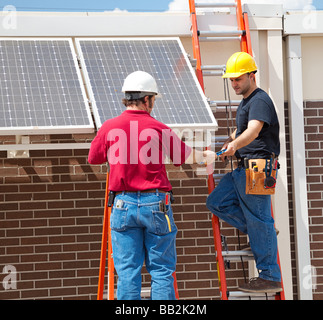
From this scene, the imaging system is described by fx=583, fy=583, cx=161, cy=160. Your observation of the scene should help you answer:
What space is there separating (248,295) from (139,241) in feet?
5.30

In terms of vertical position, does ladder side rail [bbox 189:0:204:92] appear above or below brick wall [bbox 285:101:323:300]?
above

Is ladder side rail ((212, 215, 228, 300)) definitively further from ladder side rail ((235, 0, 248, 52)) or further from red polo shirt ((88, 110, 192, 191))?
ladder side rail ((235, 0, 248, 52))

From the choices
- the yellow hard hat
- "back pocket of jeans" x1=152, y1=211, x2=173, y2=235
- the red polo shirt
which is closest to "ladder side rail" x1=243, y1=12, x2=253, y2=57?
the yellow hard hat

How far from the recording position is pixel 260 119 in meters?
5.53

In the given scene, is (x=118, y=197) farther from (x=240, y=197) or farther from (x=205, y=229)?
(x=205, y=229)

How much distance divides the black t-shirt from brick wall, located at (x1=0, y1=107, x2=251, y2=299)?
1.48 metres

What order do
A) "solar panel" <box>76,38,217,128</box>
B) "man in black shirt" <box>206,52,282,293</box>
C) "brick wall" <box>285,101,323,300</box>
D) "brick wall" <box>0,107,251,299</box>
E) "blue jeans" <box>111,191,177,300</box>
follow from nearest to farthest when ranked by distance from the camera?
"blue jeans" <box>111,191,177,300</box>
"man in black shirt" <box>206,52,282,293</box>
"solar panel" <box>76,38,217,128</box>
"brick wall" <box>0,107,251,299</box>
"brick wall" <box>285,101,323,300</box>

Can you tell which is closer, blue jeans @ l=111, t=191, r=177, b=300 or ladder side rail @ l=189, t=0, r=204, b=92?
blue jeans @ l=111, t=191, r=177, b=300

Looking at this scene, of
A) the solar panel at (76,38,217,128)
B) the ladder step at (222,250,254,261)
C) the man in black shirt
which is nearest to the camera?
the man in black shirt

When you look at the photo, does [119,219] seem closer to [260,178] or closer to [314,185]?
[260,178]

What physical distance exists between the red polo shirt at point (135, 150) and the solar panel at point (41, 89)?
667mm

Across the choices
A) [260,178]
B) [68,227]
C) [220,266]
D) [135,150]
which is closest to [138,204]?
[135,150]

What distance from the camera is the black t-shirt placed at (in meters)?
5.58
